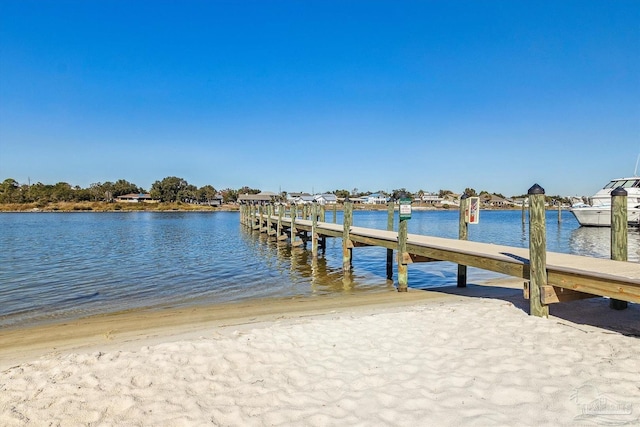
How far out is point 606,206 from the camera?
1362 inches

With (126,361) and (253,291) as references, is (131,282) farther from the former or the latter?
(126,361)

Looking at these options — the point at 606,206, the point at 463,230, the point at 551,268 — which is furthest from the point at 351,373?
the point at 606,206

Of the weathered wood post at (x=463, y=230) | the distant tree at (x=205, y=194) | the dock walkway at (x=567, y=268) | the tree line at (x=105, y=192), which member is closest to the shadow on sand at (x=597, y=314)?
the dock walkway at (x=567, y=268)

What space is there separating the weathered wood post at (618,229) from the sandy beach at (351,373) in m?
0.26

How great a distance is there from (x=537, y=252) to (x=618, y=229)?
2.00 meters

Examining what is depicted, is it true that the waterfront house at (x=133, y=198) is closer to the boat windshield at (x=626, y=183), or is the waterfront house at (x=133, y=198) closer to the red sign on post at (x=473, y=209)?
the boat windshield at (x=626, y=183)

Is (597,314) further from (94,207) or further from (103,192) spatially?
(103,192)

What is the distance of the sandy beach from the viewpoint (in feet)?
11.1

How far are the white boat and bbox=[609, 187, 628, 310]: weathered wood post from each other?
1142 inches

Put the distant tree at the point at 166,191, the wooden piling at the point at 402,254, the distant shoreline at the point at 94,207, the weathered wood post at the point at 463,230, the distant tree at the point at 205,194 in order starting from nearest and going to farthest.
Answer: the wooden piling at the point at 402,254 → the weathered wood post at the point at 463,230 → the distant shoreline at the point at 94,207 → the distant tree at the point at 166,191 → the distant tree at the point at 205,194

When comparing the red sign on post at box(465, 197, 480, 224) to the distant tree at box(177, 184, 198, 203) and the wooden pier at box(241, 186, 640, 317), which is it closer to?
the wooden pier at box(241, 186, 640, 317)

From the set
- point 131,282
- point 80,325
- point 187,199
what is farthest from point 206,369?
point 187,199

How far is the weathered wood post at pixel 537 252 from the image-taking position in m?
6.12

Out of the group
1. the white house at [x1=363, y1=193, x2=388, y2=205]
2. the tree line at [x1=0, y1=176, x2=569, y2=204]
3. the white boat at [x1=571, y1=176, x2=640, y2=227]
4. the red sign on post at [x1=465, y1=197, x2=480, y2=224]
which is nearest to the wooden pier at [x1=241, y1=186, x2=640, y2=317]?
the red sign on post at [x1=465, y1=197, x2=480, y2=224]
